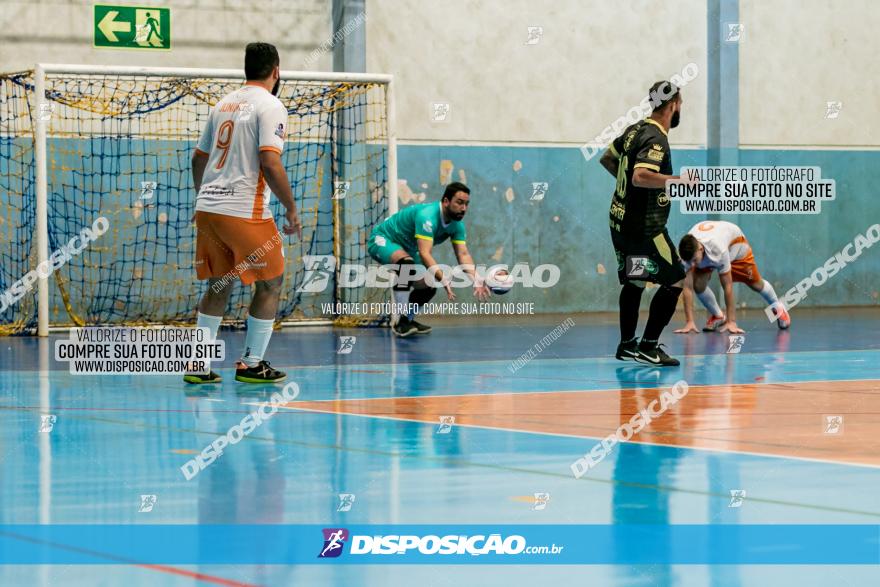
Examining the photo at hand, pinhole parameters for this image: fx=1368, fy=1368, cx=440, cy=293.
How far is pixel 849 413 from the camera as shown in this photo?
6.96 meters

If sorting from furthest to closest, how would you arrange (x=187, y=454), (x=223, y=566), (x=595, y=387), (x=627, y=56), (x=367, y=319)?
(x=627, y=56) → (x=367, y=319) → (x=595, y=387) → (x=187, y=454) → (x=223, y=566)

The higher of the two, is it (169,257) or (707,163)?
(707,163)

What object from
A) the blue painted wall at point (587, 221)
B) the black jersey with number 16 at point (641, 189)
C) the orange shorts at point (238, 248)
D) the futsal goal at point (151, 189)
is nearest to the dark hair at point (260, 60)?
the orange shorts at point (238, 248)

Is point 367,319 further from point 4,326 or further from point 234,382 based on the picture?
point 234,382

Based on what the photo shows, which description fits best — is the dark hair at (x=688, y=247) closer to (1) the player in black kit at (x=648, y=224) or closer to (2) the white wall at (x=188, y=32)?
(1) the player in black kit at (x=648, y=224)

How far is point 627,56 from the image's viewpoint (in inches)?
733

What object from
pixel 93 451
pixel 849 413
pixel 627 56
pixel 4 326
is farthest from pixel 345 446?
pixel 627 56

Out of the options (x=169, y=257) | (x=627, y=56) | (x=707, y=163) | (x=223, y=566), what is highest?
(x=627, y=56)

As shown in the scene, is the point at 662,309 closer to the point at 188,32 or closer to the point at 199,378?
the point at 199,378

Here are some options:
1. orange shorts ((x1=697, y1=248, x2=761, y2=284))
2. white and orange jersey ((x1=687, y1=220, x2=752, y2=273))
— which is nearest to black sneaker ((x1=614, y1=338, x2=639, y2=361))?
white and orange jersey ((x1=687, y1=220, x2=752, y2=273))

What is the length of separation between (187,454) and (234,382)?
3.10 m

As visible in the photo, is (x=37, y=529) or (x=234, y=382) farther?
(x=234, y=382)

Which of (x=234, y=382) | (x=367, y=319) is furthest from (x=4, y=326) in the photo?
(x=234, y=382)

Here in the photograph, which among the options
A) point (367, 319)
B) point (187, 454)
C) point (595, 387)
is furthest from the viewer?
point (367, 319)
